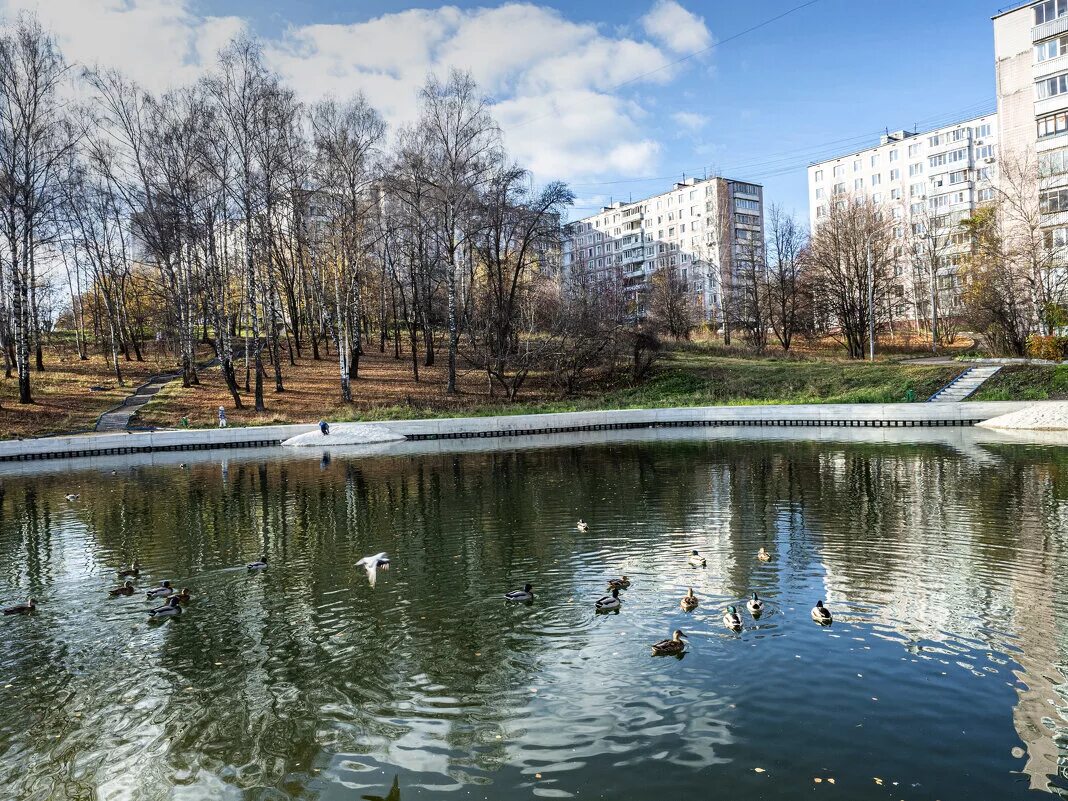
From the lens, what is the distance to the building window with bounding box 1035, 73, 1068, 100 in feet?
169

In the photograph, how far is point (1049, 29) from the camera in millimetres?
52031

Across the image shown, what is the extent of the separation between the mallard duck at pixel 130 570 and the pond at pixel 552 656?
0.19 metres

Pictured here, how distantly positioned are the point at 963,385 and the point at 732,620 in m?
36.3

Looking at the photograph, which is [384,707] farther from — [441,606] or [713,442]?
[713,442]

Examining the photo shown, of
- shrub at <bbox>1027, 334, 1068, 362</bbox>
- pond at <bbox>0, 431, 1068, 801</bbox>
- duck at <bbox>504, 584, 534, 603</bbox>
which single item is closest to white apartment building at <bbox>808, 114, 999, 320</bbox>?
shrub at <bbox>1027, 334, 1068, 362</bbox>

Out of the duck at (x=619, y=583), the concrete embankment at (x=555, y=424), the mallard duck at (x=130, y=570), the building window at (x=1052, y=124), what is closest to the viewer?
the duck at (x=619, y=583)

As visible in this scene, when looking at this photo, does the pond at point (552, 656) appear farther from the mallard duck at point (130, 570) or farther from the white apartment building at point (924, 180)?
the white apartment building at point (924, 180)

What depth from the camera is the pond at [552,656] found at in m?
6.25

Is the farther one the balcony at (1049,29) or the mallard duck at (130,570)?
the balcony at (1049,29)

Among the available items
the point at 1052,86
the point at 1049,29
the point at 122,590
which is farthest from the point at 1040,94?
the point at 122,590

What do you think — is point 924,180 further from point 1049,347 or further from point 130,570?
point 130,570

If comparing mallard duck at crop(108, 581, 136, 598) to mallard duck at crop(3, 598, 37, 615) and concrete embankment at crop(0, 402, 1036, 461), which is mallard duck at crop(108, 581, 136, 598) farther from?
concrete embankment at crop(0, 402, 1036, 461)

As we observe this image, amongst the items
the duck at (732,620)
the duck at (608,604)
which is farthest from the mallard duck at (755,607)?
the duck at (608,604)

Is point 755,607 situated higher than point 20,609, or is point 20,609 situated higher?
point 20,609
